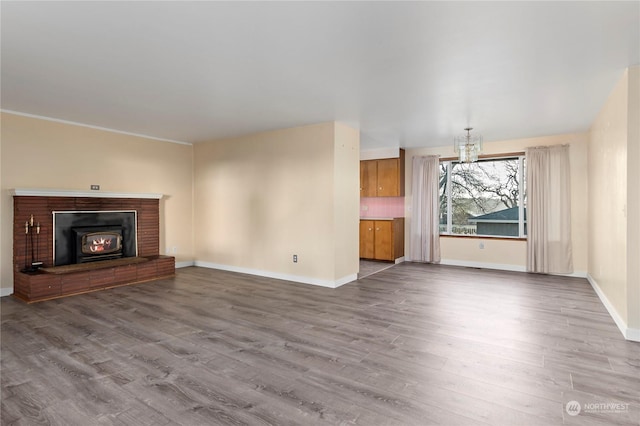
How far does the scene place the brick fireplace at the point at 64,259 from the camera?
4.54m

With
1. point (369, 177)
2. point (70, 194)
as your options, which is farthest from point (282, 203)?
point (70, 194)

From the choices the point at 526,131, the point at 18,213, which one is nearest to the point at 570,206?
the point at 526,131

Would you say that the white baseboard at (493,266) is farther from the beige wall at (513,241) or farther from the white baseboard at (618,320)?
the white baseboard at (618,320)

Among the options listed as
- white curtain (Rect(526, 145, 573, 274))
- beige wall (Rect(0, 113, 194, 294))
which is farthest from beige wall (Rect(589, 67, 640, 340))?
beige wall (Rect(0, 113, 194, 294))

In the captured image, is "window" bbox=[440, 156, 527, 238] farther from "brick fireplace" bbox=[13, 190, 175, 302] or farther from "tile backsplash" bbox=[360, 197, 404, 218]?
"brick fireplace" bbox=[13, 190, 175, 302]

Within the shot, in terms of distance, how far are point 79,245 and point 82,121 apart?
1.88m

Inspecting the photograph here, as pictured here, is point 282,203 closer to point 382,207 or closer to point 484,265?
point 382,207

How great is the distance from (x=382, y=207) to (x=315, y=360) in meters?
5.97

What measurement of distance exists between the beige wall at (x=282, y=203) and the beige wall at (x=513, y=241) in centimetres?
257

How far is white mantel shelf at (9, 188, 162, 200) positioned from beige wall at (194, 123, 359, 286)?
3.89 feet

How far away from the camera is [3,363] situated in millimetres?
2660

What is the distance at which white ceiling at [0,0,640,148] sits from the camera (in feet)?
7.42

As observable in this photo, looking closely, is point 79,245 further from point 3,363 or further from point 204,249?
point 3,363

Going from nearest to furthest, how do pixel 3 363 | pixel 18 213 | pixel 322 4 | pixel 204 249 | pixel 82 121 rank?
pixel 322 4 → pixel 3 363 → pixel 18 213 → pixel 82 121 → pixel 204 249
